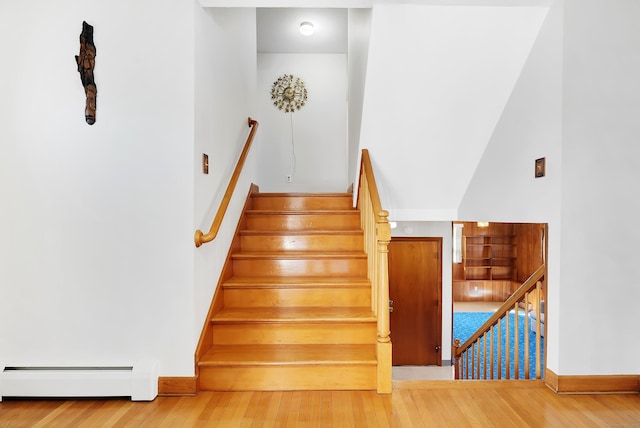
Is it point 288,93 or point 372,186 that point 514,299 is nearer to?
point 372,186

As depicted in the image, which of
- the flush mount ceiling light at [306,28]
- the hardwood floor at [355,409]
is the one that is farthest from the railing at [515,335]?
the flush mount ceiling light at [306,28]

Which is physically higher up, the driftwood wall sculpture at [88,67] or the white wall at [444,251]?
the driftwood wall sculpture at [88,67]

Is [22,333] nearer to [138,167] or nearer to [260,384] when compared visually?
[138,167]

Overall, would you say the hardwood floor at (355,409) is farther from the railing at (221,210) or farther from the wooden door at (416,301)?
the wooden door at (416,301)

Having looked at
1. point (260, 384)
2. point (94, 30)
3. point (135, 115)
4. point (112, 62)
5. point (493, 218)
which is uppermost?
point (94, 30)

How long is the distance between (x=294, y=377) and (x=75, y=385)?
1.26 meters

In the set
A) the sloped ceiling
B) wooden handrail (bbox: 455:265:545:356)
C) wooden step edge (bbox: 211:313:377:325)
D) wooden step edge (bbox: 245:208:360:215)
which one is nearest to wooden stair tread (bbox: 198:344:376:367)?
wooden step edge (bbox: 211:313:377:325)

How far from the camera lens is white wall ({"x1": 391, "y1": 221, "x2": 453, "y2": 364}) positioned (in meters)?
5.18

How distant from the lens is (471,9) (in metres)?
2.29

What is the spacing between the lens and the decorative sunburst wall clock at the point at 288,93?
17.8ft

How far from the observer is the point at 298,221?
3.55 m

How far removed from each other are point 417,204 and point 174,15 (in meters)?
2.49

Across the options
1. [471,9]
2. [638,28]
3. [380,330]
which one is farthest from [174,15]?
[638,28]

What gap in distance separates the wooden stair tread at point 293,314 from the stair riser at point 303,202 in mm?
1383
